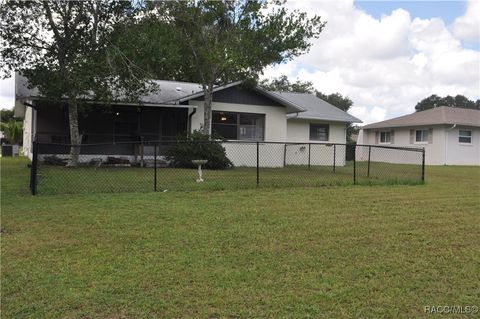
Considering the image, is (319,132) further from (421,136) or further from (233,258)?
(233,258)

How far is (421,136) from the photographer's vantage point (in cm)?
2927

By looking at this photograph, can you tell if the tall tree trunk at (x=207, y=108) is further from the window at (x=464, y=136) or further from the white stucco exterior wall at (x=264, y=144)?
the window at (x=464, y=136)

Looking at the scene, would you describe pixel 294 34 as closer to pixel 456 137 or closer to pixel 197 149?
pixel 197 149

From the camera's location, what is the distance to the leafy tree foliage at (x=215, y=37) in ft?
50.9

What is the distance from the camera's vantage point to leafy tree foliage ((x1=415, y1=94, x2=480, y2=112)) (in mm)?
68312

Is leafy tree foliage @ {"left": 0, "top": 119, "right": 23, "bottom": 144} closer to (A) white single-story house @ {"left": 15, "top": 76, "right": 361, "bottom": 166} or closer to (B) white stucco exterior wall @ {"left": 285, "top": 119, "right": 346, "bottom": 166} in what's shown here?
(A) white single-story house @ {"left": 15, "top": 76, "right": 361, "bottom": 166}

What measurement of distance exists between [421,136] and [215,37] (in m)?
17.7

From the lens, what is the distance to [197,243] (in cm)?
567

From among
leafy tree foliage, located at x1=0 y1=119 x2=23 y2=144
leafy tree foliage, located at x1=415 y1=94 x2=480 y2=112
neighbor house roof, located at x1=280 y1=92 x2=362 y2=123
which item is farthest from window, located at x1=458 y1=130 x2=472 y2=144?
leafy tree foliage, located at x1=415 y1=94 x2=480 y2=112

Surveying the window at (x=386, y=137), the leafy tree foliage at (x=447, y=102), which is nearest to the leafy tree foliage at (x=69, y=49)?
the window at (x=386, y=137)

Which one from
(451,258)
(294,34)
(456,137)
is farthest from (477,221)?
(456,137)

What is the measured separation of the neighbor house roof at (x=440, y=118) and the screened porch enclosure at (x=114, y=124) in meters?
16.2

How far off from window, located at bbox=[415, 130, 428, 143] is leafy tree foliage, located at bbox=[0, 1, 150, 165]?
19.9 meters

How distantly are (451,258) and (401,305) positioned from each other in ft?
5.41
